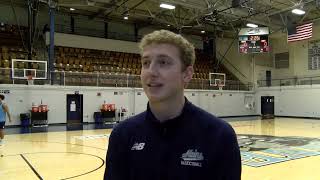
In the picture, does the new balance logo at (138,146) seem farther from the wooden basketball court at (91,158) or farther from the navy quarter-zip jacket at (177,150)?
the wooden basketball court at (91,158)

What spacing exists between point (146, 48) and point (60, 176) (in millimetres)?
6238

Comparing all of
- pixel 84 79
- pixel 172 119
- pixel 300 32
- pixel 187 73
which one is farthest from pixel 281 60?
pixel 172 119

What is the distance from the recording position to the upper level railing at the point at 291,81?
30219 mm

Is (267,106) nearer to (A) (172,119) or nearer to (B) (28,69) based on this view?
(B) (28,69)

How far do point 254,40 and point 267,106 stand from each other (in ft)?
32.5

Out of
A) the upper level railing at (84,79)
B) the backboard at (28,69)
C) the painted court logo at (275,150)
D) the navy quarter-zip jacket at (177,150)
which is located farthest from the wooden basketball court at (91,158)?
the upper level railing at (84,79)

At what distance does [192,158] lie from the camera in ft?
5.74

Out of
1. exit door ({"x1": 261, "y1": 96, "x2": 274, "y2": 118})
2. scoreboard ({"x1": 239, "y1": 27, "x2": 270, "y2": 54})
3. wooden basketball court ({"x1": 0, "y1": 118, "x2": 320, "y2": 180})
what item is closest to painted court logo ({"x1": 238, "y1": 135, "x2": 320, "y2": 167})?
wooden basketball court ({"x1": 0, "y1": 118, "x2": 320, "y2": 180})

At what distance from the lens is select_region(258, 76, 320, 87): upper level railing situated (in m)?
30.2

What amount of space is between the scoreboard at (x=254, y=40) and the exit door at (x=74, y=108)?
12.4 metres

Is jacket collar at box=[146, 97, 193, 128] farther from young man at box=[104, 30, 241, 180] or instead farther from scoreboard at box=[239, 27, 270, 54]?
scoreboard at box=[239, 27, 270, 54]

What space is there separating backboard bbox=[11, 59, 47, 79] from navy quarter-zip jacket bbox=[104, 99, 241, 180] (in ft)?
63.9

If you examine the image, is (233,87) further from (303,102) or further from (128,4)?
(128,4)

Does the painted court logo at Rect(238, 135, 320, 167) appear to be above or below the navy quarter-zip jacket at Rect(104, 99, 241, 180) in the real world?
below
